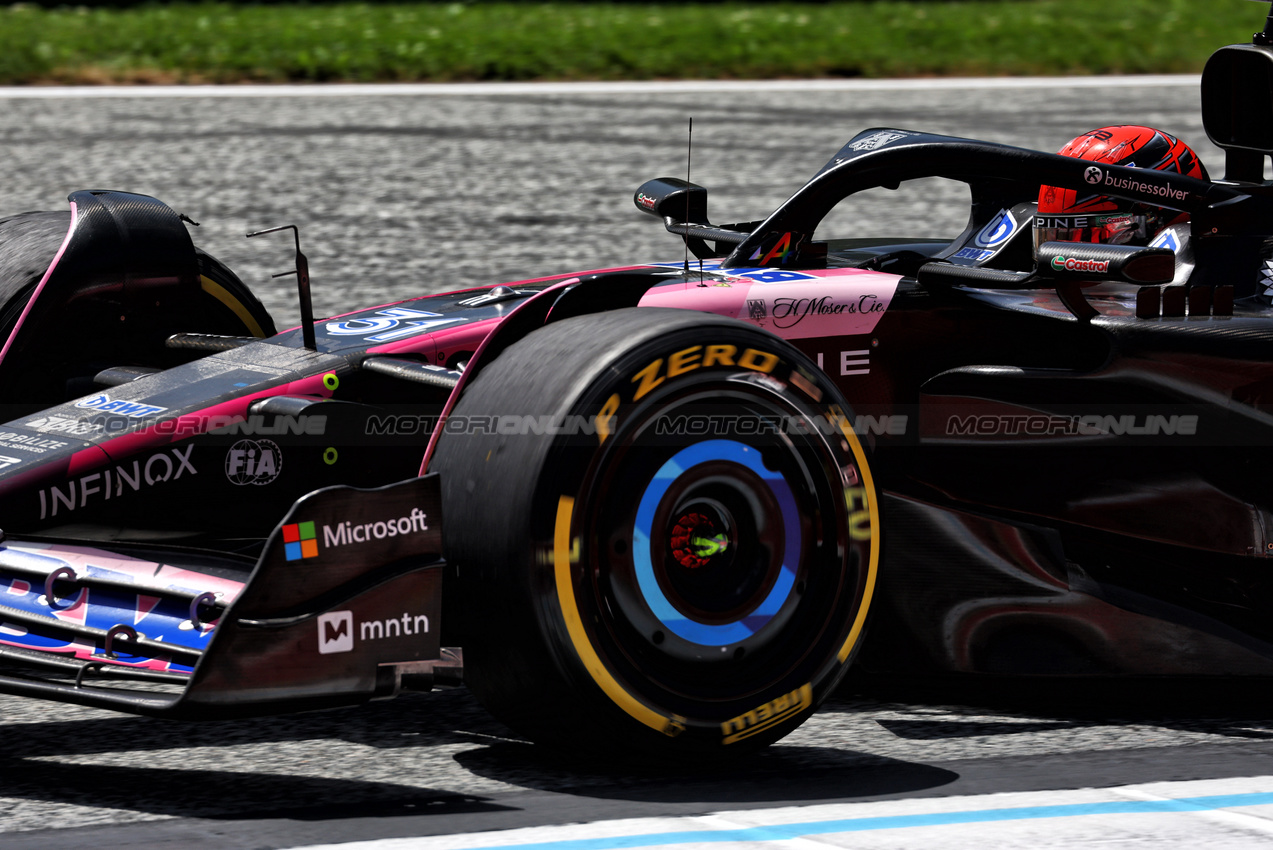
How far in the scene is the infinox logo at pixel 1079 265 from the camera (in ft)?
13.5

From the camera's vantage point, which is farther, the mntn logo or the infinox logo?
the infinox logo

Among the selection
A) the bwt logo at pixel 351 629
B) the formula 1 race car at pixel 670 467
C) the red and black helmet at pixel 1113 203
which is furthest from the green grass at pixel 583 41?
the bwt logo at pixel 351 629

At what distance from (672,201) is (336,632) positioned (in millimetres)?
2561

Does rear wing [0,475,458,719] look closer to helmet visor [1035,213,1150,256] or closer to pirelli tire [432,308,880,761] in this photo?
pirelli tire [432,308,880,761]

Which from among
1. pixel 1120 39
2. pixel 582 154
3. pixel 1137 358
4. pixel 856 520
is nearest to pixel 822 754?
pixel 856 520

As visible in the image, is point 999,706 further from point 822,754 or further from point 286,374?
point 286,374

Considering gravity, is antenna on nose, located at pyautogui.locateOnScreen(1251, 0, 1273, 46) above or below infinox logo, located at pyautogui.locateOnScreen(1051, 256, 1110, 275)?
above

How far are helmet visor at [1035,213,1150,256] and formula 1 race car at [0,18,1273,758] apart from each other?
5cm

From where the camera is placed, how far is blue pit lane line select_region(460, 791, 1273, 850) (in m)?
3.07

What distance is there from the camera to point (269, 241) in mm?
10961

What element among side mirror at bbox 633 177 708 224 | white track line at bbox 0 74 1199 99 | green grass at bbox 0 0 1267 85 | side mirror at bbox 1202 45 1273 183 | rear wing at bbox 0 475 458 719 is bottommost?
rear wing at bbox 0 475 458 719

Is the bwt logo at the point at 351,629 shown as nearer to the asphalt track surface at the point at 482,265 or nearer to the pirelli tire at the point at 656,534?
the pirelli tire at the point at 656,534

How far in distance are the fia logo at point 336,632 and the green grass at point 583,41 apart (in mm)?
14460

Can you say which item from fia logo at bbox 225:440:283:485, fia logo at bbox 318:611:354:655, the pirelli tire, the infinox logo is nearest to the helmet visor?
the infinox logo
